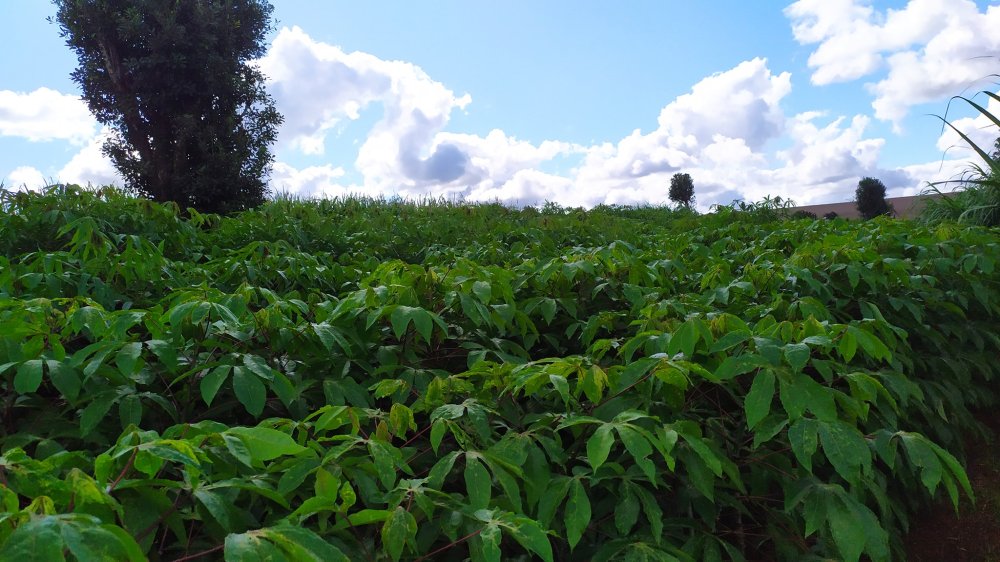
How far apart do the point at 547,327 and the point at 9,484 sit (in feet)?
6.42

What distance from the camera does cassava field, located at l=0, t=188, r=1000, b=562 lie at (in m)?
1.11

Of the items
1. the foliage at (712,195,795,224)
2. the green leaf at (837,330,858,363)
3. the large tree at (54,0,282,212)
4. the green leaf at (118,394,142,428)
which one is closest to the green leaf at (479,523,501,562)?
the green leaf at (118,394,142,428)

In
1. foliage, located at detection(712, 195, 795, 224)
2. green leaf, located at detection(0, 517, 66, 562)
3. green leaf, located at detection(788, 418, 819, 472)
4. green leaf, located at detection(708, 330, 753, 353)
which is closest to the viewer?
green leaf, located at detection(0, 517, 66, 562)

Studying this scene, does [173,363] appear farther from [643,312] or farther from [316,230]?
[316,230]

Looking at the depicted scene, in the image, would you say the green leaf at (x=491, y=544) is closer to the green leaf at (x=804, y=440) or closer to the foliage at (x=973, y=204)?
the green leaf at (x=804, y=440)

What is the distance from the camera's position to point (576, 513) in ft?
4.26

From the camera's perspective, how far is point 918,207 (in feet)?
30.6

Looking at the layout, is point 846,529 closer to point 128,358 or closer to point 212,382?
point 212,382

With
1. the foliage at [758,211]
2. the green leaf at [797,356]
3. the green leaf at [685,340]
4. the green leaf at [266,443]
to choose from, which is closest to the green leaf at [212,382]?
the green leaf at [266,443]

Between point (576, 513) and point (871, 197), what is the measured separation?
21.6 meters

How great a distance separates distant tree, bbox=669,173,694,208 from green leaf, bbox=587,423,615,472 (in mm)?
22726

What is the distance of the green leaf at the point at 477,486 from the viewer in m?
1.25

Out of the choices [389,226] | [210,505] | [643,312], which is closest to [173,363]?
[210,505]

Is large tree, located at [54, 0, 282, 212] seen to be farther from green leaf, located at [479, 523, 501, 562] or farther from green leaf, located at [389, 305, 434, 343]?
green leaf, located at [479, 523, 501, 562]
